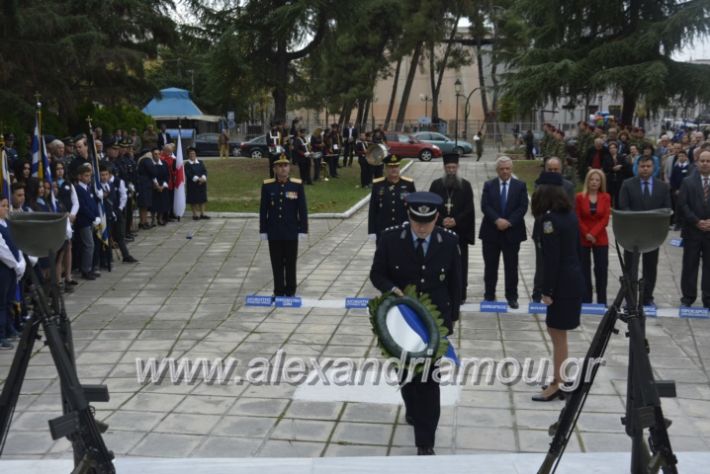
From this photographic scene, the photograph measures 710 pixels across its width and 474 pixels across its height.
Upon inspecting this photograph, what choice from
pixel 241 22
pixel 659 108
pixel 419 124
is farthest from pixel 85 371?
pixel 419 124

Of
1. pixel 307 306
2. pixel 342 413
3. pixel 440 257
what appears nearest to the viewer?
pixel 440 257

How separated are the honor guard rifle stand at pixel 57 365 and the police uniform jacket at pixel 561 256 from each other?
3.84m

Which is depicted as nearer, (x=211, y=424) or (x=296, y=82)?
(x=211, y=424)

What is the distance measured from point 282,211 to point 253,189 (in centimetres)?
1452

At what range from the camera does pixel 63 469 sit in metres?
5.41

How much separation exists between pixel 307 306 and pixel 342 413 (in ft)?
13.2

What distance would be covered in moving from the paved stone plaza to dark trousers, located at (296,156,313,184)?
40.0 feet

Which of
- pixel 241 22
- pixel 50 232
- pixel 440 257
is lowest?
pixel 440 257

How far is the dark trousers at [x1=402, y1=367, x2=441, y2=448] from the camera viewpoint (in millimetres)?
5824

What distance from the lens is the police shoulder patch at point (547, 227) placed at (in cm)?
718

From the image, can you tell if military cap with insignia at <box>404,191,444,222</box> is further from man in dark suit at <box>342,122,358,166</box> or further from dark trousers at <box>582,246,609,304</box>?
man in dark suit at <box>342,122,358,166</box>

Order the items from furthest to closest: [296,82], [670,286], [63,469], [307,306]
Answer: [296,82], [670,286], [307,306], [63,469]

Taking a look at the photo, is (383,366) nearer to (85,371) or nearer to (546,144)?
(85,371)

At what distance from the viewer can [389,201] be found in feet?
37.7
